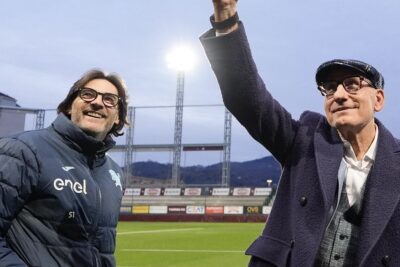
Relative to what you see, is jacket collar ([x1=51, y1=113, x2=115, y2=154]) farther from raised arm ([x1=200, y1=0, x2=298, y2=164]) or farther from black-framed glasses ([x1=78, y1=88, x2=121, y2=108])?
raised arm ([x1=200, y1=0, x2=298, y2=164])

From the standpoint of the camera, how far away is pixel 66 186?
306 centimetres

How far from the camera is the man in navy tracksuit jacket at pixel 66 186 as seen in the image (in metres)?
2.91

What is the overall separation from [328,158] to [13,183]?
1.56m

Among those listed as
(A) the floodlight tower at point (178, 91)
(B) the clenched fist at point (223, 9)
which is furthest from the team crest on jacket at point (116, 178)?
(A) the floodlight tower at point (178, 91)

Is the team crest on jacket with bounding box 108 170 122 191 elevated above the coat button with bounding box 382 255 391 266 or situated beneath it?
elevated above

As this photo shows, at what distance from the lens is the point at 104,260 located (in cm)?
337

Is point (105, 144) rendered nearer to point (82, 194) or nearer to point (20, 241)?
point (82, 194)

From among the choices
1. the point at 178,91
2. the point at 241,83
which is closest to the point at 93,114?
the point at 241,83

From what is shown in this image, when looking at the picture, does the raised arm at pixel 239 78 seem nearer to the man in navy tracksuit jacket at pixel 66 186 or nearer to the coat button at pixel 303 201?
the coat button at pixel 303 201

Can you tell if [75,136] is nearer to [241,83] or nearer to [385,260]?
[241,83]

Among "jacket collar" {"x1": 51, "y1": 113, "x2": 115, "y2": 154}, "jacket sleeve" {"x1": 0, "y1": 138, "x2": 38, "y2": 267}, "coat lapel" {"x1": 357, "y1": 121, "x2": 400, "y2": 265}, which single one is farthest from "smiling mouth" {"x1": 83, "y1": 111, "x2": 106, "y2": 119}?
"coat lapel" {"x1": 357, "y1": 121, "x2": 400, "y2": 265}

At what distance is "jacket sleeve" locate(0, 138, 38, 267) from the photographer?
2822 mm

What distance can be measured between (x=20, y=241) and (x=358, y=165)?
5.71 ft

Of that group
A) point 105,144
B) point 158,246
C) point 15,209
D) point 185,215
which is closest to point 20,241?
point 15,209
